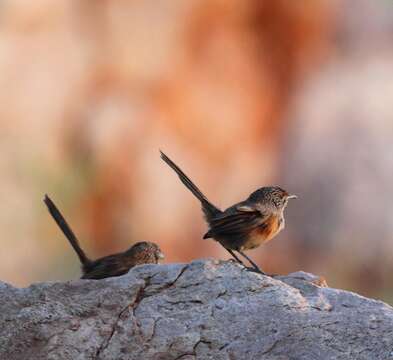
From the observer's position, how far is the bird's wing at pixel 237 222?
25.0 ft

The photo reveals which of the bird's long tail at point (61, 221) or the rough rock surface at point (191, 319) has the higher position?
the bird's long tail at point (61, 221)

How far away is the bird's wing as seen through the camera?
7629 millimetres

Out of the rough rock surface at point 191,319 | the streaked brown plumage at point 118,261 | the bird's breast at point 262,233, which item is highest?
the streaked brown plumage at point 118,261

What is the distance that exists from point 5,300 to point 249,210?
2.47 m

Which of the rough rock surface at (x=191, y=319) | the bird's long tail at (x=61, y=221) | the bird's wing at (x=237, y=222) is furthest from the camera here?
the bird's long tail at (x=61, y=221)

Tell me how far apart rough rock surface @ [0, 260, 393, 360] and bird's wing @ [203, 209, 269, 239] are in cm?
169

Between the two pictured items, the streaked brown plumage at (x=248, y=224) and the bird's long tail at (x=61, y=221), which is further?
the bird's long tail at (x=61, y=221)

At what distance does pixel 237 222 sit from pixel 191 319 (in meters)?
2.18

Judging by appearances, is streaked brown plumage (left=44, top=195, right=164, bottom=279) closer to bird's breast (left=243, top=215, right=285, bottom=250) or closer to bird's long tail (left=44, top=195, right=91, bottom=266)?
bird's long tail (left=44, top=195, right=91, bottom=266)

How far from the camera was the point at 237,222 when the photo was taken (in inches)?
301

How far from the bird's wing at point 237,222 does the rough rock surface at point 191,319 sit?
1689 millimetres

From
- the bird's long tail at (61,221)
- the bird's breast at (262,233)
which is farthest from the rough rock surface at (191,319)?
the bird's long tail at (61,221)

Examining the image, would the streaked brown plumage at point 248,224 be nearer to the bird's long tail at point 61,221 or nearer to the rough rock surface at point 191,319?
the bird's long tail at point 61,221

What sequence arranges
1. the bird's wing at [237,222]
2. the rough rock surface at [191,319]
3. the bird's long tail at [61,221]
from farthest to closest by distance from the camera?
the bird's long tail at [61,221] → the bird's wing at [237,222] → the rough rock surface at [191,319]
